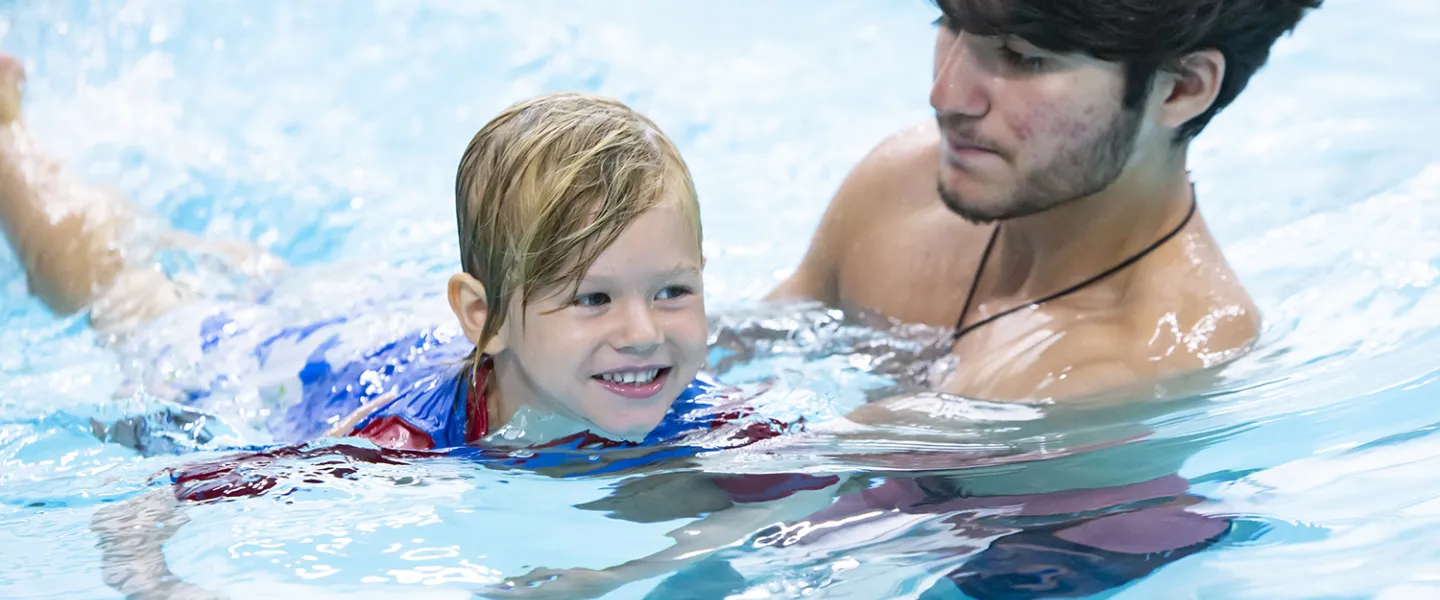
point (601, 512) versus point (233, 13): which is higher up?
point (233, 13)

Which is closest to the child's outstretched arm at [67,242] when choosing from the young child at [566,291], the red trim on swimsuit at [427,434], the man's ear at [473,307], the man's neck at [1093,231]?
the young child at [566,291]

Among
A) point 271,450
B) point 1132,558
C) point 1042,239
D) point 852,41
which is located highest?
point 852,41

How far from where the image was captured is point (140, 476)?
98.9 inches

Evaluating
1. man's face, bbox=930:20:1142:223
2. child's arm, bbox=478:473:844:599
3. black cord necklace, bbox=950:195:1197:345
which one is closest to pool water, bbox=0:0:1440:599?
child's arm, bbox=478:473:844:599

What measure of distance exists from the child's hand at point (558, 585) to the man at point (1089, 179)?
2.37 ft

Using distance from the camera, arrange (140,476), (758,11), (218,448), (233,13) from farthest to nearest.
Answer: (758,11) < (233,13) < (218,448) < (140,476)

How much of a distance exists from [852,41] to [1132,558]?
14.7 ft

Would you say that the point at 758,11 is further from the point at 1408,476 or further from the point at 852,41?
the point at 1408,476

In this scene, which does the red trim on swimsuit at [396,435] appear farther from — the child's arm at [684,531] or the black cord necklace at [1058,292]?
the black cord necklace at [1058,292]

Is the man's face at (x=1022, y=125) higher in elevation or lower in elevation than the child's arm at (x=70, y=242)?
higher

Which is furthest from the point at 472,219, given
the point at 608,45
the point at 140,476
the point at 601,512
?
the point at 608,45

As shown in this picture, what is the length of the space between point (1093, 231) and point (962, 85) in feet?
1.47

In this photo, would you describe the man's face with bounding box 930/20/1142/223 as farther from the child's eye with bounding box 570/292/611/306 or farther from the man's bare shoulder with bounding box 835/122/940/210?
the child's eye with bounding box 570/292/611/306

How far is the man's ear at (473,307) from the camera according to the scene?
2.39 metres
